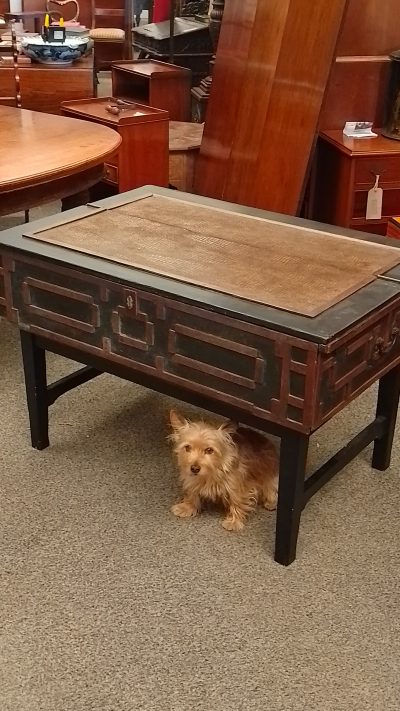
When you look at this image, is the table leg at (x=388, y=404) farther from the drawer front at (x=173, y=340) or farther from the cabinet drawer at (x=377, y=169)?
the cabinet drawer at (x=377, y=169)

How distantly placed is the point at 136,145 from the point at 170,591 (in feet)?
8.26

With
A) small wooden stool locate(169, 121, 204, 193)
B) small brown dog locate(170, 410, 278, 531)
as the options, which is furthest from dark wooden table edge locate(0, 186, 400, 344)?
small wooden stool locate(169, 121, 204, 193)

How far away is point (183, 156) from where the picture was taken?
429 centimetres

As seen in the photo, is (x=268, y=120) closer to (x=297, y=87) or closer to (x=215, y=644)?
(x=297, y=87)

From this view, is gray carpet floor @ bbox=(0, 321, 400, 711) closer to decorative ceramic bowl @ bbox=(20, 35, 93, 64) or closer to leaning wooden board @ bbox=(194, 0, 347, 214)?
leaning wooden board @ bbox=(194, 0, 347, 214)

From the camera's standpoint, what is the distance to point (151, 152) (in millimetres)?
3994

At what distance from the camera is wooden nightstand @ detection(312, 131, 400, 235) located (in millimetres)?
A: 3240

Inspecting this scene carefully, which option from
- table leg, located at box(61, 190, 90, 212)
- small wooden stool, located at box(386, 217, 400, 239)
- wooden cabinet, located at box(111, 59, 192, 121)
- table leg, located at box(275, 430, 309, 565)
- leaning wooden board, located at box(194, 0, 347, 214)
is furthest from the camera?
wooden cabinet, located at box(111, 59, 192, 121)

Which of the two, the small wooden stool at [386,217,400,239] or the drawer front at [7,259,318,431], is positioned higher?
the drawer front at [7,259,318,431]

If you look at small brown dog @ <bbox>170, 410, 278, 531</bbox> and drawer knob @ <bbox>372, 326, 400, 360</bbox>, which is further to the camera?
small brown dog @ <bbox>170, 410, 278, 531</bbox>

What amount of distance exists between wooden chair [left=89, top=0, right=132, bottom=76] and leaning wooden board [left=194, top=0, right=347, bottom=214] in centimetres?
348

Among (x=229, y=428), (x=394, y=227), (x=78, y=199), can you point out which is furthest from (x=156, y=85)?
(x=229, y=428)

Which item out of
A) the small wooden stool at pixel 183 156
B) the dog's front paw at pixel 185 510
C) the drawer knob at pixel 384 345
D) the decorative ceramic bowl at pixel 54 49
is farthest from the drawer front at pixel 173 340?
the decorative ceramic bowl at pixel 54 49

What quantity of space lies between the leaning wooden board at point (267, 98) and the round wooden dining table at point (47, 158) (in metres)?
0.77
